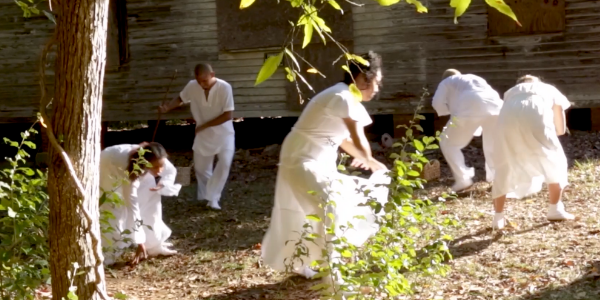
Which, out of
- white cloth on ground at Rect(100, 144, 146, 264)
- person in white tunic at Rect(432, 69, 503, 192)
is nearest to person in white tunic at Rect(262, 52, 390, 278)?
white cloth on ground at Rect(100, 144, 146, 264)

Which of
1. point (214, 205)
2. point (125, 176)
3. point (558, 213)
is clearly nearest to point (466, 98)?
point (558, 213)

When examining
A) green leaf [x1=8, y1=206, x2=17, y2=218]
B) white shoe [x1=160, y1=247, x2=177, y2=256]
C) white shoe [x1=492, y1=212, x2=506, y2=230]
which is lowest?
white shoe [x1=160, y1=247, x2=177, y2=256]

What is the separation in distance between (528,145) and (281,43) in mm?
6914

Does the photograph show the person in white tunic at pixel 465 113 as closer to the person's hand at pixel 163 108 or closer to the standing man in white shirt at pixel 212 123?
the standing man in white shirt at pixel 212 123

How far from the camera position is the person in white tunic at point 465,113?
32.5 feet

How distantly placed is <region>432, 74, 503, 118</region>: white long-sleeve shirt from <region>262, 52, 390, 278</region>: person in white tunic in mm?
3910

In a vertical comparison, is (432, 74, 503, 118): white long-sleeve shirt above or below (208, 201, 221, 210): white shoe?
above

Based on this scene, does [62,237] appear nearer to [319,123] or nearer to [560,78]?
[319,123]

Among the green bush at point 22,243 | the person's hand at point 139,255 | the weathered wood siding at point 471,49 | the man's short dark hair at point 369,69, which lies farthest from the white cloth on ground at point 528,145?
the weathered wood siding at point 471,49

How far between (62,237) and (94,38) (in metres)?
0.98

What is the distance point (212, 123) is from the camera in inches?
408

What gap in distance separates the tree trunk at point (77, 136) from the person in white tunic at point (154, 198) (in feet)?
12.2

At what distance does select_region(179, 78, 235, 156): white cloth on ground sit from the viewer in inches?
406

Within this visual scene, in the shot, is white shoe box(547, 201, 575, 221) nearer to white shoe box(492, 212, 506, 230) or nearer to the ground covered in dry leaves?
the ground covered in dry leaves
